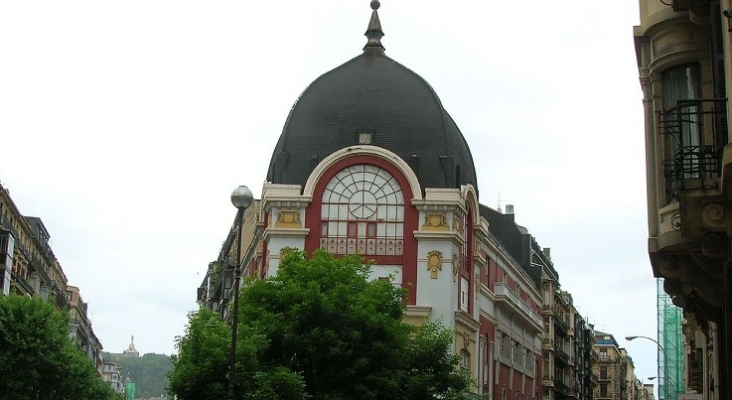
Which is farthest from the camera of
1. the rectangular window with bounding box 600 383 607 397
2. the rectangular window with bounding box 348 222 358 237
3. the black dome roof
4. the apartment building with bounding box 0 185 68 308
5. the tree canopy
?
the rectangular window with bounding box 600 383 607 397

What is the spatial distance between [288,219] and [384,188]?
5.15m

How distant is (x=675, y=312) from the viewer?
10675 cm

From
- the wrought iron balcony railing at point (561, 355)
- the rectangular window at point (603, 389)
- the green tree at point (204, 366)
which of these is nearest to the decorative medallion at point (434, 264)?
the green tree at point (204, 366)

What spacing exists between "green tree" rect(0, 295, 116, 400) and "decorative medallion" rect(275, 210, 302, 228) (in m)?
13.4

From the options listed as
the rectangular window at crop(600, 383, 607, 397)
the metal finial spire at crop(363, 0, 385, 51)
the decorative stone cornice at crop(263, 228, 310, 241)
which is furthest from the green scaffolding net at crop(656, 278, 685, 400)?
the decorative stone cornice at crop(263, 228, 310, 241)

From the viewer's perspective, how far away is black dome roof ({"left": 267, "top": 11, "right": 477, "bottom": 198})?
60531 millimetres

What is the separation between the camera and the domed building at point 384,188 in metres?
59.1

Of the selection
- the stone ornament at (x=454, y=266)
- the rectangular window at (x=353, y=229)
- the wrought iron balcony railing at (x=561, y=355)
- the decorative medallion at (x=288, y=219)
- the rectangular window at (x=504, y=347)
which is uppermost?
the decorative medallion at (x=288, y=219)

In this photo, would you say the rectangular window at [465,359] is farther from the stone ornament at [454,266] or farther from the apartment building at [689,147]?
the apartment building at [689,147]

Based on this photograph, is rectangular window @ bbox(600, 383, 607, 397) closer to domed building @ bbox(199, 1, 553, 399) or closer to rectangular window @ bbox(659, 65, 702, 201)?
domed building @ bbox(199, 1, 553, 399)

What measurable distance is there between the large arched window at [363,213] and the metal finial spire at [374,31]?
9.33 metres

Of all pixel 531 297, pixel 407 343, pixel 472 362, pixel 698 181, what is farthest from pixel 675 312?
pixel 698 181

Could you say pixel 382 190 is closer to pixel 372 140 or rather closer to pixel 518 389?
pixel 372 140

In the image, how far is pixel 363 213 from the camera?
5925 centimetres
